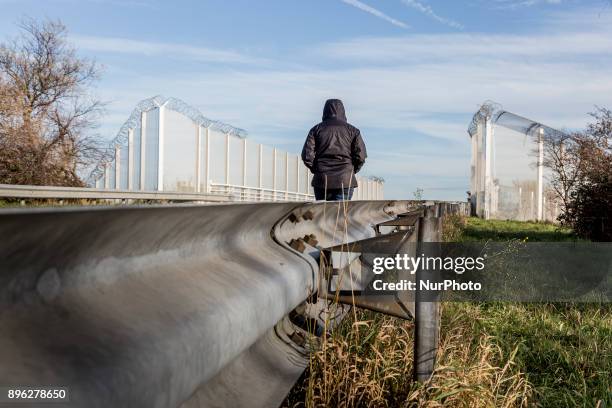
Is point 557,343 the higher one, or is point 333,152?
point 333,152

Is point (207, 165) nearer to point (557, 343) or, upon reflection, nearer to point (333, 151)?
point (333, 151)

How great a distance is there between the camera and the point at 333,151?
9.49 metres

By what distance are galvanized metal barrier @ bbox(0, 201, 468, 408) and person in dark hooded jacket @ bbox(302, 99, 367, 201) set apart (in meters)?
6.99

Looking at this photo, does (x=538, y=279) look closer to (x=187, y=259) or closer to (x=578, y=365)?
(x=578, y=365)

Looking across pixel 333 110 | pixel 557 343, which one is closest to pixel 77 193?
pixel 333 110

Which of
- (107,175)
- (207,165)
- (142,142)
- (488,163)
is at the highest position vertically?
(488,163)

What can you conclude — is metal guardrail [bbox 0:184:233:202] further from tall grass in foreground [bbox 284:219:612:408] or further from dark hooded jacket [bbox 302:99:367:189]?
tall grass in foreground [bbox 284:219:612:408]

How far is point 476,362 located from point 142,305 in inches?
105

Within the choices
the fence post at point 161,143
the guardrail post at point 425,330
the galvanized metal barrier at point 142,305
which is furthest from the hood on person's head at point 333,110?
the fence post at point 161,143

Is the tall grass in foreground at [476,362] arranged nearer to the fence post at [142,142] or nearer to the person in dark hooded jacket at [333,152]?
the person in dark hooded jacket at [333,152]

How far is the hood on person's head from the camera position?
9.80 meters

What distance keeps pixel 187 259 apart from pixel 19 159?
3056cm

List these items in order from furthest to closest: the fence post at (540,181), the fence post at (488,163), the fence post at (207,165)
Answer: the fence post at (488,163) → the fence post at (540,181) → the fence post at (207,165)

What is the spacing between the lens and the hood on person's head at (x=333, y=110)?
386 inches
